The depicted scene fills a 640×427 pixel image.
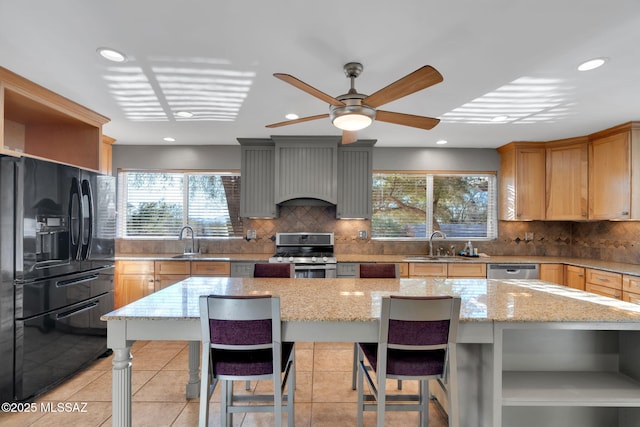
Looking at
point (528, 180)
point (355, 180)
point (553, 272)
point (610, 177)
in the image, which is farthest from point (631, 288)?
point (355, 180)

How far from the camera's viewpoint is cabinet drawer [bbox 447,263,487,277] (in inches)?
156

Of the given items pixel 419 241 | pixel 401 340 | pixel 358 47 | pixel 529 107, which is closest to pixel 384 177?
pixel 419 241

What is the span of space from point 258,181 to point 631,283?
4136 millimetres

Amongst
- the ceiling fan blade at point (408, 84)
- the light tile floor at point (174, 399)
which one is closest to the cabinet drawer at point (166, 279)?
the light tile floor at point (174, 399)

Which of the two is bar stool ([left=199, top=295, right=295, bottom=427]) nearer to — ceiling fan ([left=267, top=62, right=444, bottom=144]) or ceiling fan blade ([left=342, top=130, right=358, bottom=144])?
ceiling fan ([left=267, top=62, right=444, bottom=144])

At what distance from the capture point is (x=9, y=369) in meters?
2.24

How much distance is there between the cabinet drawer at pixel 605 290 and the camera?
3217 millimetres

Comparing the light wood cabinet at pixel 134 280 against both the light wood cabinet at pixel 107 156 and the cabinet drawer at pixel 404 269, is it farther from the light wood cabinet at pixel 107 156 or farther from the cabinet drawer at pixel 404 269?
the cabinet drawer at pixel 404 269

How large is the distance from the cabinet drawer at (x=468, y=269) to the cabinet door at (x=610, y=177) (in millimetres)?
1412

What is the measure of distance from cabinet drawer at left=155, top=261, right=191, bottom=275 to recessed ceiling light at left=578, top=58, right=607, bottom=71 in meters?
4.14

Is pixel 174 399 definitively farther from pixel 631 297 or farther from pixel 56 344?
pixel 631 297

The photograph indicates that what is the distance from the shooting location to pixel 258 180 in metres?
4.34

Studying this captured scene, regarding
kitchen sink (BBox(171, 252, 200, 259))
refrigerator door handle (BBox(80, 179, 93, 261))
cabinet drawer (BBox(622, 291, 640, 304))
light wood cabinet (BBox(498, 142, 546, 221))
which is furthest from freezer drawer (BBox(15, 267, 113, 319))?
cabinet drawer (BBox(622, 291, 640, 304))

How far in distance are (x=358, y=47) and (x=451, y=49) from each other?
576 millimetres
